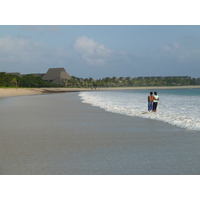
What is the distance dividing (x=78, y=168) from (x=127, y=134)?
4135 millimetres

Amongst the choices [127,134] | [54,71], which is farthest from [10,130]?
[54,71]

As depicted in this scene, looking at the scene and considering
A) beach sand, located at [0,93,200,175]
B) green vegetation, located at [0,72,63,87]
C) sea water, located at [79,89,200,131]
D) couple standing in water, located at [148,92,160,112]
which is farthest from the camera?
green vegetation, located at [0,72,63,87]

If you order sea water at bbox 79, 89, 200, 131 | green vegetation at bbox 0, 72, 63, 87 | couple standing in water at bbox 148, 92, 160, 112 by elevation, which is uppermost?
green vegetation at bbox 0, 72, 63, 87

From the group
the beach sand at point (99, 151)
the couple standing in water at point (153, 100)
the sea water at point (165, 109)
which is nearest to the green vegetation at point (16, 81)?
the sea water at point (165, 109)

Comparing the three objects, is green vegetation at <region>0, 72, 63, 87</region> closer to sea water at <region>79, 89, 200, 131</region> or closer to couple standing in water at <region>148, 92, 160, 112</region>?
sea water at <region>79, 89, 200, 131</region>

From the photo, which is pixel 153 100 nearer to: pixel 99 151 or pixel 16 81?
pixel 99 151

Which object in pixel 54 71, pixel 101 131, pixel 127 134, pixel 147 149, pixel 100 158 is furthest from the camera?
pixel 54 71

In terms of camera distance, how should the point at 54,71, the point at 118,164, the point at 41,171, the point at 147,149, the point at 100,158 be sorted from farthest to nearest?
1. the point at 54,71
2. the point at 147,149
3. the point at 100,158
4. the point at 118,164
5. the point at 41,171

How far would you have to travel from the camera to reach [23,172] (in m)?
5.19

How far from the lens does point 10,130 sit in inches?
400

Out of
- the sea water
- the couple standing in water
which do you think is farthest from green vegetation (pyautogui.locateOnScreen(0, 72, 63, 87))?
the couple standing in water
